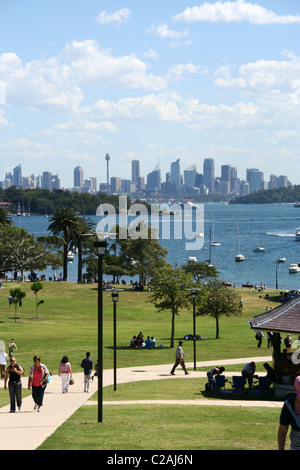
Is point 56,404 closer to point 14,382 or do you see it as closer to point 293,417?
point 14,382

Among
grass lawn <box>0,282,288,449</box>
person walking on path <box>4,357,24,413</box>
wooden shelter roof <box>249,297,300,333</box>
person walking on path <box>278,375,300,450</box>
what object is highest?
person walking on path <box>278,375,300,450</box>

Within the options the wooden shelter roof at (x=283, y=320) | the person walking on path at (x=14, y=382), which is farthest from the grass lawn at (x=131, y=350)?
the wooden shelter roof at (x=283, y=320)

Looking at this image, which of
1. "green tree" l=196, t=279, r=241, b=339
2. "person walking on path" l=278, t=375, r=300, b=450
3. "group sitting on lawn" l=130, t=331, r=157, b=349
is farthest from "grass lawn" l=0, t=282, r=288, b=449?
"person walking on path" l=278, t=375, r=300, b=450

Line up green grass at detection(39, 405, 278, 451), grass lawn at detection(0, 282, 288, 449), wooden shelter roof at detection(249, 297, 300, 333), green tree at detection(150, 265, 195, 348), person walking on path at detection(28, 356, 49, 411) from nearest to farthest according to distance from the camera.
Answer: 1. green grass at detection(39, 405, 278, 451)
2. grass lawn at detection(0, 282, 288, 449)
3. person walking on path at detection(28, 356, 49, 411)
4. wooden shelter roof at detection(249, 297, 300, 333)
5. green tree at detection(150, 265, 195, 348)

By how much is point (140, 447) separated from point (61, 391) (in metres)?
10.9

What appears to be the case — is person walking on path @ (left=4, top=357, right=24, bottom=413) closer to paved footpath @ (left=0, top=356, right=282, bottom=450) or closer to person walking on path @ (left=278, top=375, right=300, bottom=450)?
paved footpath @ (left=0, top=356, right=282, bottom=450)

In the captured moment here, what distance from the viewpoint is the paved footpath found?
15562 mm

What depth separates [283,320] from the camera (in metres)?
24.4

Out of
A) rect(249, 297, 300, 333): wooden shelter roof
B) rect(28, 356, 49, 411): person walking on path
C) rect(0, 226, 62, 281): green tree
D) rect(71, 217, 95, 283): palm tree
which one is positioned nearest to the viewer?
rect(28, 356, 49, 411): person walking on path

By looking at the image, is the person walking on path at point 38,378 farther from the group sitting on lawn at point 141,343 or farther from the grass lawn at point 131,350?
the group sitting on lawn at point 141,343

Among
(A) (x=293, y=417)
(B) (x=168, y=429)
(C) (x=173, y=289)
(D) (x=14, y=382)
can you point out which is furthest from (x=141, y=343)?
(A) (x=293, y=417)

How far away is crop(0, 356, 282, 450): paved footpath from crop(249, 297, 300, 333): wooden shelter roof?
2.73 m

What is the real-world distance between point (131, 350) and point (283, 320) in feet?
44.6
